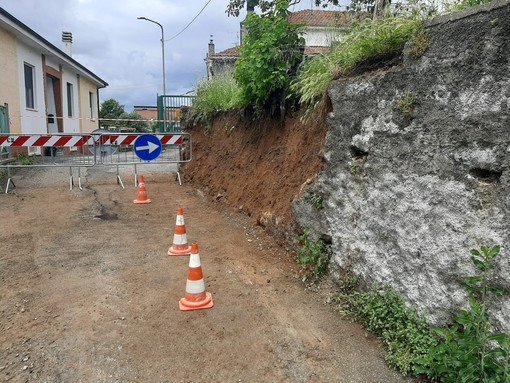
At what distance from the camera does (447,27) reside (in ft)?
10.0

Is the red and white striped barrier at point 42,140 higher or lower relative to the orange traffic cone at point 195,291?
higher

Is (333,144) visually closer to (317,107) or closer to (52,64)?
(317,107)

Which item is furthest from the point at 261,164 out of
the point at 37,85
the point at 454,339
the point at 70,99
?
the point at 70,99

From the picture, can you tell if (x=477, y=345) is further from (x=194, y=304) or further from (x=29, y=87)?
(x=29, y=87)

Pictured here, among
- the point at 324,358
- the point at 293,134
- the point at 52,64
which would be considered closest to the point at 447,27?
the point at 324,358

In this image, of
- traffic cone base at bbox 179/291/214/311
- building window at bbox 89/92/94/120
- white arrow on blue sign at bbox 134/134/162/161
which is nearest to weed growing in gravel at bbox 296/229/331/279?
traffic cone base at bbox 179/291/214/311

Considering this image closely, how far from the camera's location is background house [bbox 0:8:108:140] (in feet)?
44.7

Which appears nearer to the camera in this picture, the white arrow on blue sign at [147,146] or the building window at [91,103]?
the white arrow on blue sign at [147,146]

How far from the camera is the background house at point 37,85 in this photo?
13609 millimetres

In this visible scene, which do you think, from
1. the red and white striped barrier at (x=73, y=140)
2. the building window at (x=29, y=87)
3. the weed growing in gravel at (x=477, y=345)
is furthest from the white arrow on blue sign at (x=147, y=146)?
the building window at (x=29, y=87)

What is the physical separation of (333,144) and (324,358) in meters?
2.13

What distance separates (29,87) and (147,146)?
957cm

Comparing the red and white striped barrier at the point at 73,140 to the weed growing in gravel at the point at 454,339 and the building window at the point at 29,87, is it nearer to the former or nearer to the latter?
the building window at the point at 29,87

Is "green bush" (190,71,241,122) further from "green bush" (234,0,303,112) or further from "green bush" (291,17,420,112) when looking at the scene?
"green bush" (291,17,420,112)
